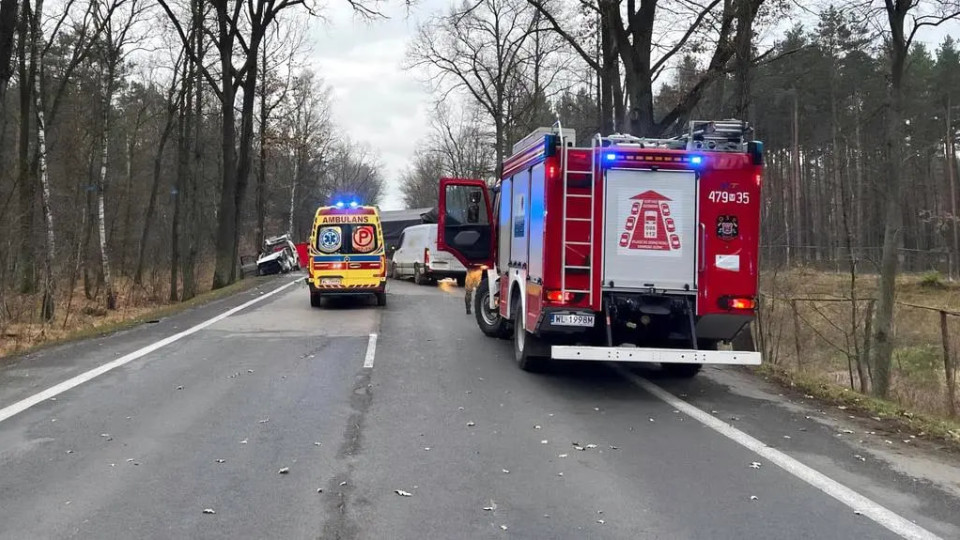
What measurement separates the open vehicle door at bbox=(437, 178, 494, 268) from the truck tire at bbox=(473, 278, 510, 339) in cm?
98

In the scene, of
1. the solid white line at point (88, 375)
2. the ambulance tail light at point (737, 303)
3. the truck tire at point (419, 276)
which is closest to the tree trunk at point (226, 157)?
the truck tire at point (419, 276)

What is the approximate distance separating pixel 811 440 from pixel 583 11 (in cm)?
1508

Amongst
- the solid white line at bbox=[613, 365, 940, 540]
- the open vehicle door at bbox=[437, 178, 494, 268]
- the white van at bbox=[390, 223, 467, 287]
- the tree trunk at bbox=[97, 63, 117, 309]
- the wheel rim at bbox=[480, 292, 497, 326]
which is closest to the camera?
the solid white line at bbox=[613, 365, 940, 540]

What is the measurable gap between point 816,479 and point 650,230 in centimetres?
364

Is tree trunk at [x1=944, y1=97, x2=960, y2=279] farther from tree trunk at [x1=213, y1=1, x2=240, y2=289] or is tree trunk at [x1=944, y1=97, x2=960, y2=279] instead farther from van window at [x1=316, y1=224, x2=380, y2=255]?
tree trunk at [x1=213, y1=1, x2=240, y2=289]

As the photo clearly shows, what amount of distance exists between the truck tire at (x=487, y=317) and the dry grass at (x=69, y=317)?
6.51m

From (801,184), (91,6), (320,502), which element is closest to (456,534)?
(320,502)

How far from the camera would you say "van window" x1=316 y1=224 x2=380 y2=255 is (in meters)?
18.1

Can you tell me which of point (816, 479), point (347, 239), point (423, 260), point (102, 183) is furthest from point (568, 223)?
point (102, 183)

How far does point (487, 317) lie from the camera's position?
1334cm

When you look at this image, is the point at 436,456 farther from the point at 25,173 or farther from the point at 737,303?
the point at 25,173

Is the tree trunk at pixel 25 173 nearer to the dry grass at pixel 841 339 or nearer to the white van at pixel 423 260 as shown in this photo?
the white van at pixel 423 260

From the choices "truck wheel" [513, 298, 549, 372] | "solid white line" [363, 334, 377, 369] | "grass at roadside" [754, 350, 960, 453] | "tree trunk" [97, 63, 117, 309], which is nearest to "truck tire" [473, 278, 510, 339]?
"solid white line" [363, 334, 377, 369]

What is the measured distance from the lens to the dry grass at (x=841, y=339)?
11758mm
